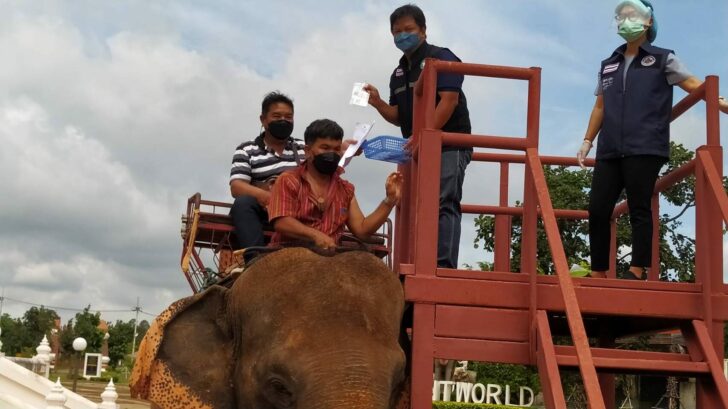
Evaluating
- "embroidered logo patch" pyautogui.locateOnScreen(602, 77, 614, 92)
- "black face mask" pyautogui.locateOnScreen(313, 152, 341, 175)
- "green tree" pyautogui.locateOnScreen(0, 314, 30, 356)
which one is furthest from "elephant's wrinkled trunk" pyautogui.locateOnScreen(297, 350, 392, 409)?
"green tree" pyautogui.locateOnScreen(0, 314, 30, 356)

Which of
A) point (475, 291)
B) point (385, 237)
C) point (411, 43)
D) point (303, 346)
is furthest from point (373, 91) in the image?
point (303, 346)

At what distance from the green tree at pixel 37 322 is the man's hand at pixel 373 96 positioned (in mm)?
87734

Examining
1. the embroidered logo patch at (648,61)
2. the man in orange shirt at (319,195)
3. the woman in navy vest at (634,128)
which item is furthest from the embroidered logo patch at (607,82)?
the man in orange shirt at (319,195)

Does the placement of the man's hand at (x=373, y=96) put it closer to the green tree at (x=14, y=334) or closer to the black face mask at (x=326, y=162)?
the black face mask at (x=326, y=162)

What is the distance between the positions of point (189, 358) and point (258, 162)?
1.81 metres

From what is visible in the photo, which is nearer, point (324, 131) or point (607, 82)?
point (324, 131)

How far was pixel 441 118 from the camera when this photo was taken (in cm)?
559

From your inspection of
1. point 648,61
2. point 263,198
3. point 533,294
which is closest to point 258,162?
point 263,198

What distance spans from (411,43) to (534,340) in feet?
7.08

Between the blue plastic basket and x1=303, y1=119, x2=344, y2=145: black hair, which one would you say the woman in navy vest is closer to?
the blue plastic basket

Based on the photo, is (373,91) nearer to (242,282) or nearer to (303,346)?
(242,282)

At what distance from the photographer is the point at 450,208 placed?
5559mm

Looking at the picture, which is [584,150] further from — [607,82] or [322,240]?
[322,240]

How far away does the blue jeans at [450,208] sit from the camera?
5.43 meters
